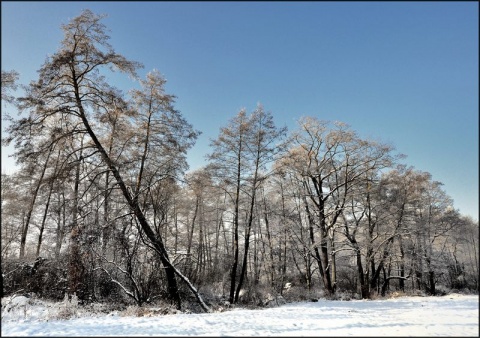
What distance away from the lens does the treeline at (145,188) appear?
11.3m

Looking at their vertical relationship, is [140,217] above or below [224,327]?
above

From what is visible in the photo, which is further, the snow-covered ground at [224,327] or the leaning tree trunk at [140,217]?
the leaning tree trunk at [140,217]

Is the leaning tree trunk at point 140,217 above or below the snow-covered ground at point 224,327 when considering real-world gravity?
above

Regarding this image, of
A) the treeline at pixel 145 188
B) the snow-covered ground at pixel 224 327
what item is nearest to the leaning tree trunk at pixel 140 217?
the treeline at pixel 145 188

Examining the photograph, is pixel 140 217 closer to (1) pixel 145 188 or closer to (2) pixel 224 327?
(1) pixel 145 188

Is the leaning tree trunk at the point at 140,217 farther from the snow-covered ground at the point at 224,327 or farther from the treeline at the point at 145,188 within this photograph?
the snow-covered ground at the point at 224,327

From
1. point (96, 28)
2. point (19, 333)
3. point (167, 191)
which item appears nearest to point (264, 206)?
point (167, 191)

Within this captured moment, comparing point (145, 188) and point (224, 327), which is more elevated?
point (145, 188)

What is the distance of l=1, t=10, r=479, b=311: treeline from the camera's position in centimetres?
1130

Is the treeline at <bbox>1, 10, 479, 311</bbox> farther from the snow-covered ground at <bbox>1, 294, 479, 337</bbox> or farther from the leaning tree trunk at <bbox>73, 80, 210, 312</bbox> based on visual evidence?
the snow-covered ground at <bbox>1, 294, 479, 337</bbox>

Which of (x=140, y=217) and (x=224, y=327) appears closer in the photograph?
(x=224, y=327)

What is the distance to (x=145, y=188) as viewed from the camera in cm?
1230

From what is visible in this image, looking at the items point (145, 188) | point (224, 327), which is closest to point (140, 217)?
point (145, 188)

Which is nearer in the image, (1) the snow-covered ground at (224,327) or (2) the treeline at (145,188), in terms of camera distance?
(1) the snow-covered ground at (224,327)
